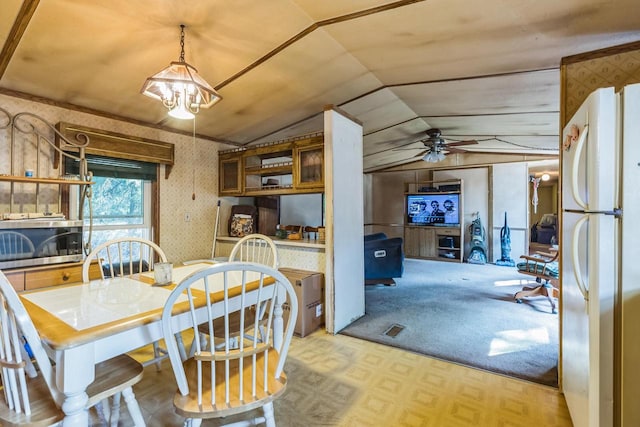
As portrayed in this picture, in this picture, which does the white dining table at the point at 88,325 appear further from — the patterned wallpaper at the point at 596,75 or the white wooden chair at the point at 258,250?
the patterned wallpaper at the point at 596,75

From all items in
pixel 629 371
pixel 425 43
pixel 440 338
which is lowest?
pixel 440 338

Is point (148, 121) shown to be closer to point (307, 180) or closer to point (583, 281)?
point (307, 180)

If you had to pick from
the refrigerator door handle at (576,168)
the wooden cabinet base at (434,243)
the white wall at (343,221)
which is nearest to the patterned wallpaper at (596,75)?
the refrigerator door handle at (576,168)

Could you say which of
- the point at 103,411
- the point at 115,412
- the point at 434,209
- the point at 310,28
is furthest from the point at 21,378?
the point at 434,209

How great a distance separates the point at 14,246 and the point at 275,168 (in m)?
2.33

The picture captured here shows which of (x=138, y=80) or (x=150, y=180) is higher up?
(x=138, y=80)

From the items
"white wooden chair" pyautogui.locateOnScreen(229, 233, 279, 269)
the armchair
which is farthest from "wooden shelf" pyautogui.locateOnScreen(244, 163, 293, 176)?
the armchair

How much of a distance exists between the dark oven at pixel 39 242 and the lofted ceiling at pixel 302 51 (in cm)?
111

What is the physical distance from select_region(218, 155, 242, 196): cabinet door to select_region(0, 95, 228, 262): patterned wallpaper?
85 mm

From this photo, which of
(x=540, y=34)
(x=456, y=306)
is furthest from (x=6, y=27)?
(x=456, y=306)

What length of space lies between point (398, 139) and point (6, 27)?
15.8 feet

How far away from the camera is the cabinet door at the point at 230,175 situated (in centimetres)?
385

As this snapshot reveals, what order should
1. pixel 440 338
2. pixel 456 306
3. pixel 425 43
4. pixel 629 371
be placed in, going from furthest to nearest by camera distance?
pixel 456 306, pixel 440 338, pixel 425 43, pixel 629 371

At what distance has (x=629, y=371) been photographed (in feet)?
3.86
